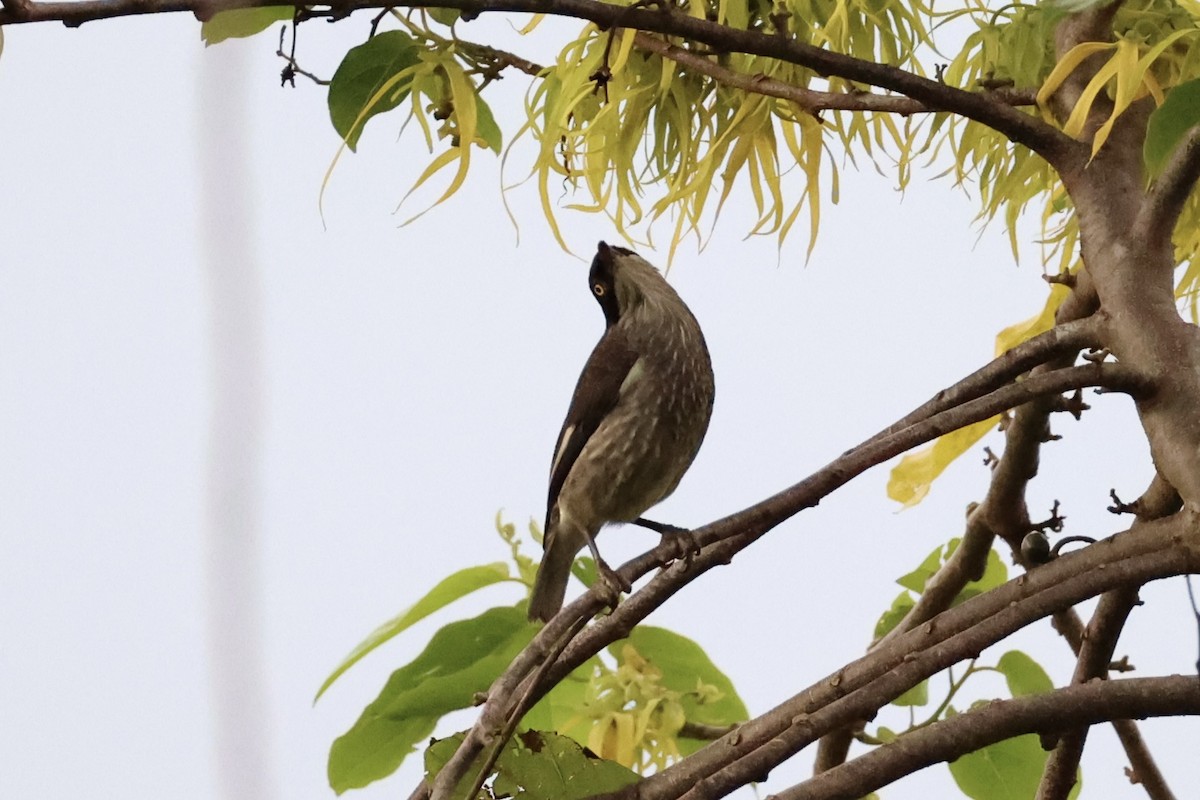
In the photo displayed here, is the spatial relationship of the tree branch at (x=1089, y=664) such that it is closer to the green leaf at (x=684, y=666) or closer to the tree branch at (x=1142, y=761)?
the tree branch at (x=1142, y=761)

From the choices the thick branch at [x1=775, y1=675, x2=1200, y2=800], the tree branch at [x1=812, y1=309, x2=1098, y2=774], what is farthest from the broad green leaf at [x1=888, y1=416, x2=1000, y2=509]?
the thick branch at [x1=775, y1=675, x2=1200, y2=800]

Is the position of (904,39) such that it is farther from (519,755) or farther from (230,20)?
(519,755)

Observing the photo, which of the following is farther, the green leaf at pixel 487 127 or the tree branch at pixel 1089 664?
the green leaf at pixel 487 127

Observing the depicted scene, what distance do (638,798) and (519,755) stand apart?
8 cm

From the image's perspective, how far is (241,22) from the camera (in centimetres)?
87

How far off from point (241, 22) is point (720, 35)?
307mm

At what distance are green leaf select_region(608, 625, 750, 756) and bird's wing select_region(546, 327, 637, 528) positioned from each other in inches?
10.3

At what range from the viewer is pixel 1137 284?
838 mm

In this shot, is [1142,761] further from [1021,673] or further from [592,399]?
[592,399]

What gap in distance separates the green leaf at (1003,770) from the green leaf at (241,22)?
0.77 meters

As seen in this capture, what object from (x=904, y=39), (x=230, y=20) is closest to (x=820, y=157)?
(x=904, y=39)

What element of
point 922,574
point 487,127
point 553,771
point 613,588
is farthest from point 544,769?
point 922,574

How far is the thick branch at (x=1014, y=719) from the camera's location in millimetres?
664

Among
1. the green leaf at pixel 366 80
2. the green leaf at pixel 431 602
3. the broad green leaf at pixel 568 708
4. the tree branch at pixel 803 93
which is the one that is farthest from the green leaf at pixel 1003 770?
the green leaf at pixel 366 80
